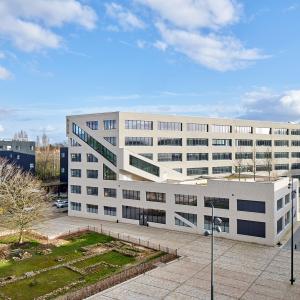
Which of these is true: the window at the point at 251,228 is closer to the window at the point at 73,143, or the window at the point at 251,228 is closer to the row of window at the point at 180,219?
the row of window at the point at 180,219

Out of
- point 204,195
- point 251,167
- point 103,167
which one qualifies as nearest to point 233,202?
point 204,195

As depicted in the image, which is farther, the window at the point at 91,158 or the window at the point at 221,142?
the window at the point at 221,142

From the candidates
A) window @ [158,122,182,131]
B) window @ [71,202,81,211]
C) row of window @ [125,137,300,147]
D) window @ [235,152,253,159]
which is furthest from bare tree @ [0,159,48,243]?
window @ [235,152,253,159]

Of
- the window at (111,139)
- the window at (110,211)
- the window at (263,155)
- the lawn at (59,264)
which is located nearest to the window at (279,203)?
the lawn at (59,264)

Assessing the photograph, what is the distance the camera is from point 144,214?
57062 mm

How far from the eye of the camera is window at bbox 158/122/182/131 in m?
65.6

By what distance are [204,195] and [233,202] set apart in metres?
4.36

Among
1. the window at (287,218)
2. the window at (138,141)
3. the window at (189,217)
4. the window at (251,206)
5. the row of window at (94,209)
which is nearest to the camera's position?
the window at (251,206)

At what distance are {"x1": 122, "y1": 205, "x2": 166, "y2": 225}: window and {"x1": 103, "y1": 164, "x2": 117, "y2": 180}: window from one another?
5373mm

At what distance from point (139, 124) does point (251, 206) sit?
81.9 feet

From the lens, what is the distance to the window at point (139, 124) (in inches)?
2402

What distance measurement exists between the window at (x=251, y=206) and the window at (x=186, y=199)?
681 cm

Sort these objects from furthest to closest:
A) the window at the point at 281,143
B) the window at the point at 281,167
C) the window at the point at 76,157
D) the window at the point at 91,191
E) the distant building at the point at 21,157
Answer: the distant building at the point at 21,157, the window at the point at 281,167, the window at the point at 281,143, the window at the point at 76,157, the window at the point at 91,191

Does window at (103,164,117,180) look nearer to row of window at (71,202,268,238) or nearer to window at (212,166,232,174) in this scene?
row of window at (71,202,268,238)
